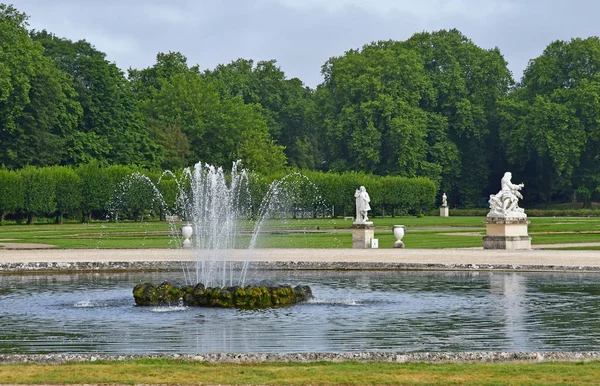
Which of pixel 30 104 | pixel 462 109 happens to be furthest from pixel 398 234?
pixel 462 109

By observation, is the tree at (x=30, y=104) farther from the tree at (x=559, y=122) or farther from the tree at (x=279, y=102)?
the tree at (x=559, y=122)

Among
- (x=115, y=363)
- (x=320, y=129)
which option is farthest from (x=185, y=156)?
(x=115, y=363)

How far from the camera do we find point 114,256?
3198 cm

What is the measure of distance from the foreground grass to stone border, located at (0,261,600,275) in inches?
624

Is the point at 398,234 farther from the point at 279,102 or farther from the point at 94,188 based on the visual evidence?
the point at 279,102

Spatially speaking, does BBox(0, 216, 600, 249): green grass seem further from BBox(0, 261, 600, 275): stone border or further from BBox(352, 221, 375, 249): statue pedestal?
BBox(0, 261, 600, 275): stone border

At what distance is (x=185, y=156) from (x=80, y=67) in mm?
13808

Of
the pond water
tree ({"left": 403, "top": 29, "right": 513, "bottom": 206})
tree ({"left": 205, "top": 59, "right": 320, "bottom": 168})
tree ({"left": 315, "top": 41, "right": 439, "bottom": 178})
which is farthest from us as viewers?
tree ({"left": 205, "top": 59, "right": 320, "bottom": 168})

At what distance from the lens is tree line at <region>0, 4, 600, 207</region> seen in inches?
3039

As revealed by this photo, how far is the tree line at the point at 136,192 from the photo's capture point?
63594mm

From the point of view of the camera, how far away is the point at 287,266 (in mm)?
29188

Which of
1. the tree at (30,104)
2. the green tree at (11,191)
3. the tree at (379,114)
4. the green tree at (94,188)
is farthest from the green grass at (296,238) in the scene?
the tree at (379,114)

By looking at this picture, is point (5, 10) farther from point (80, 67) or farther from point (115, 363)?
point (115, 363)

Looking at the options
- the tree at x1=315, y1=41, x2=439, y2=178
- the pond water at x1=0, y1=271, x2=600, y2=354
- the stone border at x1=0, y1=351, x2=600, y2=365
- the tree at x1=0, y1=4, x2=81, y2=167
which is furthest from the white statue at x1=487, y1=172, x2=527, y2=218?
the tree at x1=315, y1=41, x2=439, y2=178
